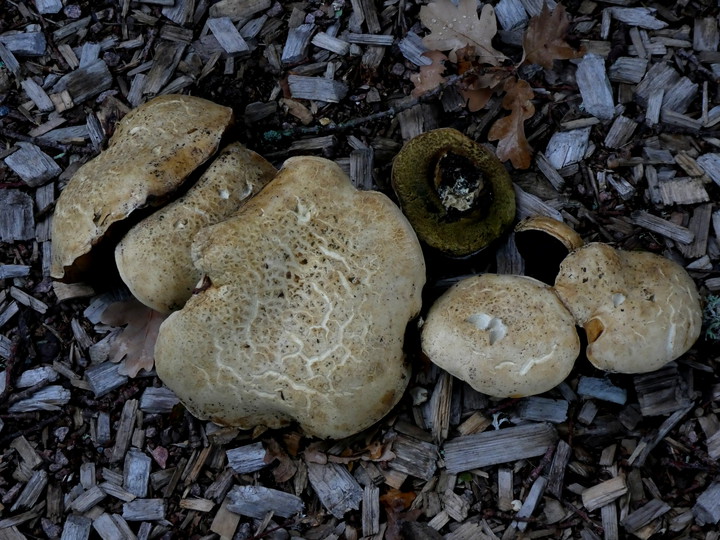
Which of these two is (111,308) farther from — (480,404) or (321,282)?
(480,404)

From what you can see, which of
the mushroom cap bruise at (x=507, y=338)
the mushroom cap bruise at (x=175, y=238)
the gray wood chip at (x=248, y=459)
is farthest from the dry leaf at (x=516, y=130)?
the gray wood chip at (x=248, y=459)

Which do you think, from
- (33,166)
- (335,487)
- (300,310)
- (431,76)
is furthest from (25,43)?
(335,487)

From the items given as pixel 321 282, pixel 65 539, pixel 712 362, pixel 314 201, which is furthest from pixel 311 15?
pixel 65 539

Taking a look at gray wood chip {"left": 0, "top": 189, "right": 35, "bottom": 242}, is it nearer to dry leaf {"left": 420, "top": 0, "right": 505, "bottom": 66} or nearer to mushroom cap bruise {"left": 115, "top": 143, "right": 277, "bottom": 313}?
mushroom cap bruise {"left": 115, "top": 143, "right": 277, "bottom": 313}

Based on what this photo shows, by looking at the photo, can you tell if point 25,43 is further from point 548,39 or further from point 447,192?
point 548,39

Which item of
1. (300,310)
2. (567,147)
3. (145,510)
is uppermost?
(300,310)

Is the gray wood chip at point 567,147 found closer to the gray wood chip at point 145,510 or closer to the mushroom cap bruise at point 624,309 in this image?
the mushroom cap bruise at point 624,309
